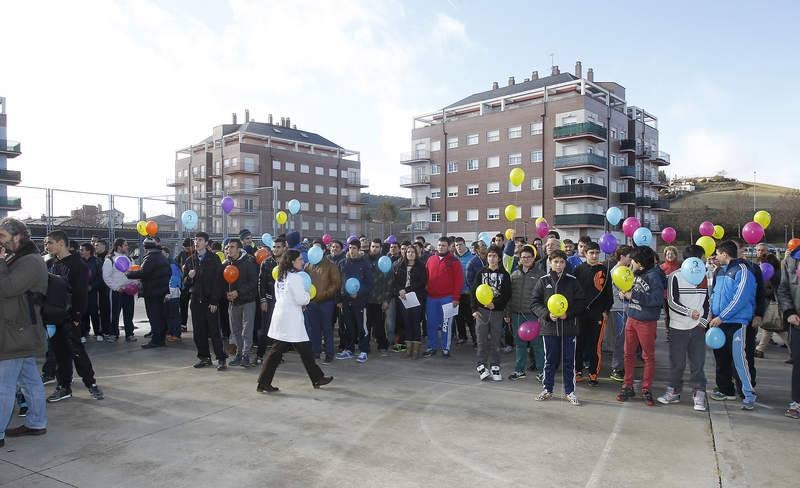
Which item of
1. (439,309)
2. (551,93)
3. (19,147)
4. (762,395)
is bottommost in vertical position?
(762,395)

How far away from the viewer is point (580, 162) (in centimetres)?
4597

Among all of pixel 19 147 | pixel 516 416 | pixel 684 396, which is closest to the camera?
pixel 516 416

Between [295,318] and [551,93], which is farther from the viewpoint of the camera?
[551,93]

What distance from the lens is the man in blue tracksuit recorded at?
5.89 metres

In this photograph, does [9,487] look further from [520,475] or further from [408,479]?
[520,475]

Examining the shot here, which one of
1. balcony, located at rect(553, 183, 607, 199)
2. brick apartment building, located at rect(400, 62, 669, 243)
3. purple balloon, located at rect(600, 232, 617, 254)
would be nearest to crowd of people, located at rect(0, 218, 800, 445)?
purple balloon, located at rect(600, 232, 617, 254)

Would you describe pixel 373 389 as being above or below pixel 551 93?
below

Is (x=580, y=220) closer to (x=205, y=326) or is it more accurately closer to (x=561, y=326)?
(x=561, y=326)

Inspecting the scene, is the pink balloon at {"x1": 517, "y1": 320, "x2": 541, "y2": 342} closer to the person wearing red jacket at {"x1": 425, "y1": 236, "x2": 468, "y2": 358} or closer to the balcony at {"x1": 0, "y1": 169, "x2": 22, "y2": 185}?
the person wearing red jacket at {"x1": 425, "y1": 236, "x2": 468, "y2": 358}

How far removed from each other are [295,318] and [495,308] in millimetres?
2741

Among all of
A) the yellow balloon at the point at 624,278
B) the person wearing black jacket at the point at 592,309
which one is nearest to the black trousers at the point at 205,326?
the person wearing black jacket at the point at 592,309

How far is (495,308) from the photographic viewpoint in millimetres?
7168

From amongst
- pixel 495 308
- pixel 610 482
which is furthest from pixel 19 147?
pixel 610 482

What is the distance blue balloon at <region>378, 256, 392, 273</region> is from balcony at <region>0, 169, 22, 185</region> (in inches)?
1862
